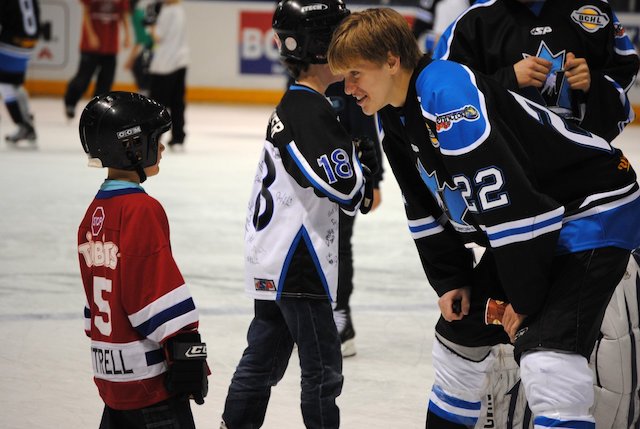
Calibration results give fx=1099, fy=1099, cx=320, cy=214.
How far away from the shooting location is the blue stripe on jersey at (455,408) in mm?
2768

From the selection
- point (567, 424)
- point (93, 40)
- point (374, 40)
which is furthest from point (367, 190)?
point (93, 40)

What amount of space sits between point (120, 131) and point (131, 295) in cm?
37

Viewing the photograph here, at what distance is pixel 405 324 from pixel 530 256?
2234 millimetres

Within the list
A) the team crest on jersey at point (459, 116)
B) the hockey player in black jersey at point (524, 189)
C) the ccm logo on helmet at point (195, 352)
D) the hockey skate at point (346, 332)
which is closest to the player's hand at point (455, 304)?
the hockey player in black jersey at point (524, 189)

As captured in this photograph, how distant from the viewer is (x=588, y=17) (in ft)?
10.4

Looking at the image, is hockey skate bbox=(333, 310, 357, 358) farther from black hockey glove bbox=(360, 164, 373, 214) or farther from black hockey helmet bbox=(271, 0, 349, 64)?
black hockey helmet bbox=(271, 0, 349, 64)

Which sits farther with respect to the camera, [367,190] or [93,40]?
[93,40]

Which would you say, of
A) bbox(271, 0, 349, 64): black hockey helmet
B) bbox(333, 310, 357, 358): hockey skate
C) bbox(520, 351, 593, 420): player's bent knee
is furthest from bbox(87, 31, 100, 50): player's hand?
bbox(520, 351, 593, 420): player's bent knee

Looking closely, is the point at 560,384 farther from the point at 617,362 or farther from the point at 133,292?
the point at 133,292

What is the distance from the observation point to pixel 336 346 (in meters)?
2.95

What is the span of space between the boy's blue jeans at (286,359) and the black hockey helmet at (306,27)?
0.69 meters

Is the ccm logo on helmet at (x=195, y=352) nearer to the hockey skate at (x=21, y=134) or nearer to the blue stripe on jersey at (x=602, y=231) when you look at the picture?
the blue stripe on jersey at (x=602, y=231)

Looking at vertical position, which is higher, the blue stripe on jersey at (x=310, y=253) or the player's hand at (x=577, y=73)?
the player's hand at (x=577, y=73)

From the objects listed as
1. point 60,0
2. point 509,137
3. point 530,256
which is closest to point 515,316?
point 530,256
